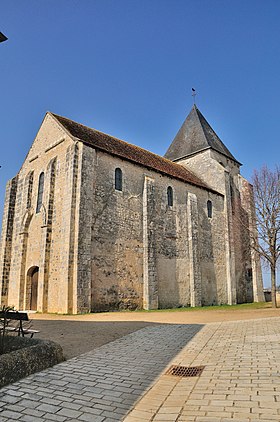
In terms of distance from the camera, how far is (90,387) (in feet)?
13.3

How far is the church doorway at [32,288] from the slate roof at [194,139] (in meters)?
17.9

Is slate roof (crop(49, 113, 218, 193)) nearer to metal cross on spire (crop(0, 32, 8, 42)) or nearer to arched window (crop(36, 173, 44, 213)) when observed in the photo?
arched window (crop(36, 173, 44, 213))

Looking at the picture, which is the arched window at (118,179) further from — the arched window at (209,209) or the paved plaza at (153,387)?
the paved plaza at (153,387)

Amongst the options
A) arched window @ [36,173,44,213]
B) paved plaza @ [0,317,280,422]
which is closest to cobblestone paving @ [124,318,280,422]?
paved plaza @ [0,317,280,422]

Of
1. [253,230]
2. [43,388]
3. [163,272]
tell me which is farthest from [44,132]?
[43,388]

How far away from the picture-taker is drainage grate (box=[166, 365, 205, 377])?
4.75 metres

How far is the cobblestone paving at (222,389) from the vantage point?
10.2ft

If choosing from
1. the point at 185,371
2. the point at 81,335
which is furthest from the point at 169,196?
the point at 185,371

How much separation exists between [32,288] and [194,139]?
2036 cm

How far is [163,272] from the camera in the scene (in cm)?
1856

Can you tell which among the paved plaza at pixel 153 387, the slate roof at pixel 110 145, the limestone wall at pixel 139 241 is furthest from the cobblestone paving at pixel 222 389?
the slate roof at pixel 110 145

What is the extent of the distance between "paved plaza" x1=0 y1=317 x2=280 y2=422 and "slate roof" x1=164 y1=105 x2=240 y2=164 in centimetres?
2370

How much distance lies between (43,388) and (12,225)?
1704 cm

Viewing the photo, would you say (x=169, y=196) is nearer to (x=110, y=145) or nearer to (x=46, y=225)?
(x=110, y=145)
